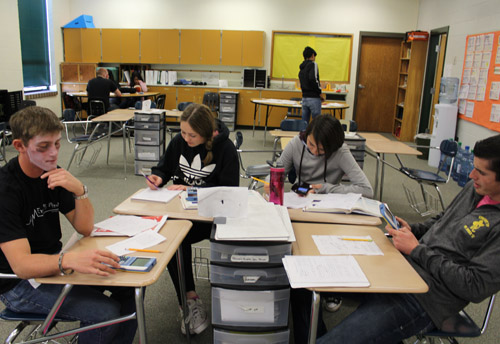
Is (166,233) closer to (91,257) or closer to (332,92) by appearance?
(91,257)

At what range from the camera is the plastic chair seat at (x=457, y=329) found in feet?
5.01

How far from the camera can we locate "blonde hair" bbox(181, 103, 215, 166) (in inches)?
92.4

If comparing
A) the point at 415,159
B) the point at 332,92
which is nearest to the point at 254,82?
the point at 332,92

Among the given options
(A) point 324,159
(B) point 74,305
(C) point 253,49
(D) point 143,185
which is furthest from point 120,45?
(B) point 74,305

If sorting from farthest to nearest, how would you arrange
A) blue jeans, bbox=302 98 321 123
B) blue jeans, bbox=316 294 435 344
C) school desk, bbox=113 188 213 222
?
blue jeans, bbox=302 98 321 123 → school desk, bbox=113 188 213 222 → blue jeans, bbox=316 294 435 344

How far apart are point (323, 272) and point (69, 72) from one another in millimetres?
9600

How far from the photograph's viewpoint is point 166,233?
1.74m

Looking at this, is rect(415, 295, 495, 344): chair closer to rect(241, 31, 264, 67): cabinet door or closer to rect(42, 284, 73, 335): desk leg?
rect(42, 284, 73, 335): desk leg

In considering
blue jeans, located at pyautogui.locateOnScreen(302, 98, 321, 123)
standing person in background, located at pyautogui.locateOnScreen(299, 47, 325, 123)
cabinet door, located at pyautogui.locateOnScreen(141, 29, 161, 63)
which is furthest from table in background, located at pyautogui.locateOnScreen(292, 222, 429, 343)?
cabinet door, located at pyautogui.locateOnScreen(141, 29, 161, 63)

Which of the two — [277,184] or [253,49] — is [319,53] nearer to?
[253,49]

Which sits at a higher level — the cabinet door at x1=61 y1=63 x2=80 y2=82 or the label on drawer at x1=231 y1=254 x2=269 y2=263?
the cabinet door at x1=61 y1=63 x2=80 y2=82

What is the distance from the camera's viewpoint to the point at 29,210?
1517 mm

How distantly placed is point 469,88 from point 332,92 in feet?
11.3

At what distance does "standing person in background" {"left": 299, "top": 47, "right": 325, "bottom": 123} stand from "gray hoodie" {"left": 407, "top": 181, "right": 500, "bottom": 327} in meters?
5.54
